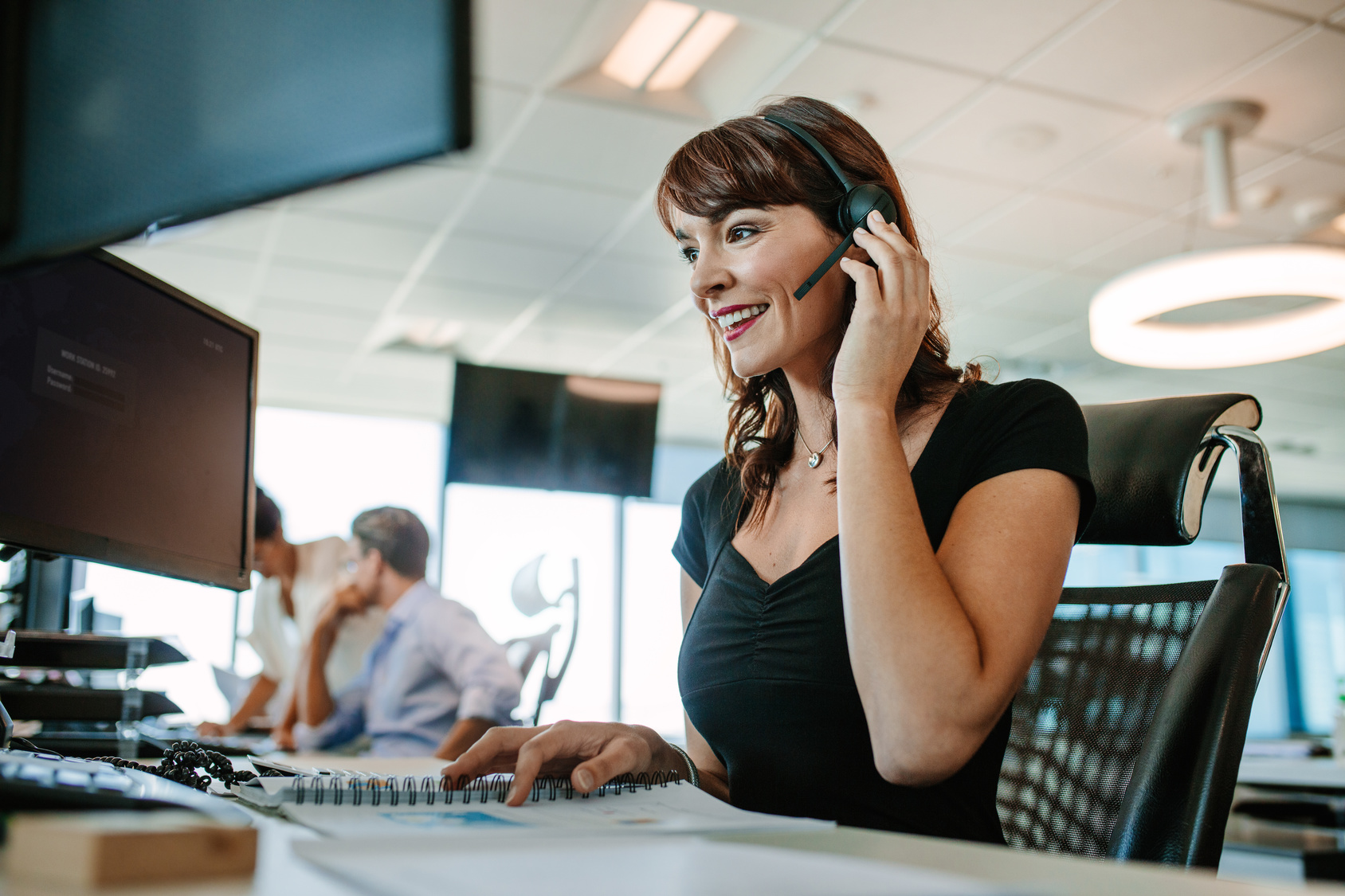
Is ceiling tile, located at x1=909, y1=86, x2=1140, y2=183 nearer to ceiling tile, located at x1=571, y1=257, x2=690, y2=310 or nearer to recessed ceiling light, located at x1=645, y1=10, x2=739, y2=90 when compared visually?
recessed ceiling light, located at x1=645, y1=10, x2=739, y2=90

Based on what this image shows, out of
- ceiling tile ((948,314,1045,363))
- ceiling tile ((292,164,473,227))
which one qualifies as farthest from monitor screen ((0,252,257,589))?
ceiling tile ((948,314,1045,363))

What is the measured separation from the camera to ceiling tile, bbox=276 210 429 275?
162 inches

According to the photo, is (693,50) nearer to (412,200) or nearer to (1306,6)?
(412,200)

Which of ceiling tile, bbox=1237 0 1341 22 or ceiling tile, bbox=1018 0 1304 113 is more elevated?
ceiling tile, bbox=1237 0 1341 22

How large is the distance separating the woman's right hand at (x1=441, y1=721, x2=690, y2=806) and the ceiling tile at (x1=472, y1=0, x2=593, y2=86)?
2290mm

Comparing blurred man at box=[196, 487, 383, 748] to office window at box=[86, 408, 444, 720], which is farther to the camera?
office window at box=[86, 408, 444, 720]

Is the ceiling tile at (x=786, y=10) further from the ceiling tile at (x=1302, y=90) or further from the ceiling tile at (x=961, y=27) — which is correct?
the ceiling tile at (x=1302, y=90)

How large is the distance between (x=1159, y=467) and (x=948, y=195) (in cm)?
307

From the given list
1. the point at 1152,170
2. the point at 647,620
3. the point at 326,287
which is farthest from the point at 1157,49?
the point at 647,620

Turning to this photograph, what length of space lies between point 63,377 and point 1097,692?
3.51 ft

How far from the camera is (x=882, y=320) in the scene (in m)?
0.93

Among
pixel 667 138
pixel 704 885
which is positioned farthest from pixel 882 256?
pixel 667 138

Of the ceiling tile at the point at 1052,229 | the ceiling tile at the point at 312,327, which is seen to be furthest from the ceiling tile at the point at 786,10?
the ceiling tile at the point at 312,327

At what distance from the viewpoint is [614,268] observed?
461 cm
